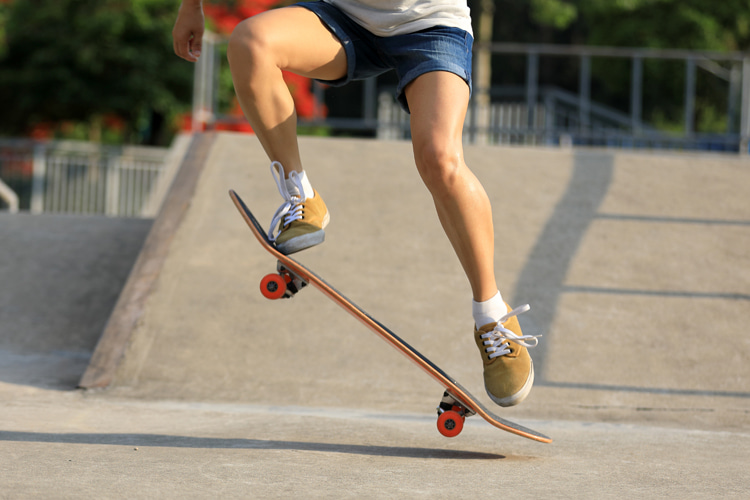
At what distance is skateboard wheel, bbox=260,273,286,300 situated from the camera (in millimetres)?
2730

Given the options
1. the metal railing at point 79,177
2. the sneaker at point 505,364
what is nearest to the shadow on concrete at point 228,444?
the sneaker at point 505,364

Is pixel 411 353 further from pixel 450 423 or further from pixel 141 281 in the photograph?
pixel 141 281

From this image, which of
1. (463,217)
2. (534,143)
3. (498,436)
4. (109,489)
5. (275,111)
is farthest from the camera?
(534,143)

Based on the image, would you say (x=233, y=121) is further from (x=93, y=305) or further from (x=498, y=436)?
(x=498, y=436)

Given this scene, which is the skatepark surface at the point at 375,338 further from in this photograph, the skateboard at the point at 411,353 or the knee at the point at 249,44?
the knee at the point at 249,44

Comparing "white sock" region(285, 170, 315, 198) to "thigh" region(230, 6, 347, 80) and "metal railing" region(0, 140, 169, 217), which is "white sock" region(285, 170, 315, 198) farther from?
"metal railing" region(0, 140, 169, 217)

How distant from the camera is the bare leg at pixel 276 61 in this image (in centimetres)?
252

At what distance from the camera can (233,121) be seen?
829cm

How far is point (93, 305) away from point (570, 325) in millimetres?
2835

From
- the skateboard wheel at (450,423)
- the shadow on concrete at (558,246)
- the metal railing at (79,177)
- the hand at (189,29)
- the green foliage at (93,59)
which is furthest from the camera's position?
the green foliage at (93,59)

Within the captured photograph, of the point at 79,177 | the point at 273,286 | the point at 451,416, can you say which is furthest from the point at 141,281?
the point at 79,177

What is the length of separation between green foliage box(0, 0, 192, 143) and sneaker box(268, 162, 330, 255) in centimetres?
1766

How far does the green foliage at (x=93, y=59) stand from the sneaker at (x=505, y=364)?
59.8 feet

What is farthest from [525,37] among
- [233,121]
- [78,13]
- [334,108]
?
[233,121]
